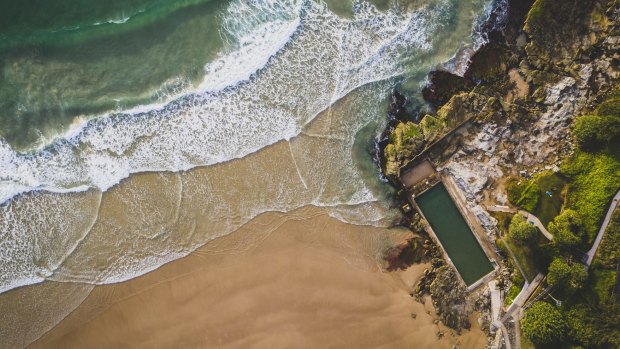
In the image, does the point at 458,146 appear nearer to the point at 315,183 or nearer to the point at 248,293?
the point at 315,183

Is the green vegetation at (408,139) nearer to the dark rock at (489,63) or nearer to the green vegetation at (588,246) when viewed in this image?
the dark rock at (489,63)

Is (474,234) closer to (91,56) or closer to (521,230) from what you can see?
(521,230)

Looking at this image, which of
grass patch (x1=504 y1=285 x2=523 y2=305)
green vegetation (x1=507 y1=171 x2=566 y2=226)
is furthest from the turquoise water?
grass patch (x1=504 y1=285 x2=523 y2=305)

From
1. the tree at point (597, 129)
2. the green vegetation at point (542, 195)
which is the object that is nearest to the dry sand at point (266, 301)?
the green vegetation at point (542, 195)

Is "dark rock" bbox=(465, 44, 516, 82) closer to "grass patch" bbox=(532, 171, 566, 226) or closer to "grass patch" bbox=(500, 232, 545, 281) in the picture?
"grass patch" bbox=(532, 171, 566, 226)

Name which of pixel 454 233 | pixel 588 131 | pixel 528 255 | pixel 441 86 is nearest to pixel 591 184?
pixel 588 131
